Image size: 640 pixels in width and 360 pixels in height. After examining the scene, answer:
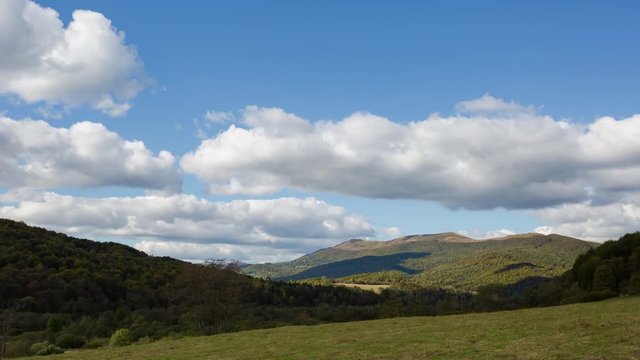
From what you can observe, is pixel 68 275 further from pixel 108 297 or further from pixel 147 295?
pixel 147 295

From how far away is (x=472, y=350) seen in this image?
28.2 m

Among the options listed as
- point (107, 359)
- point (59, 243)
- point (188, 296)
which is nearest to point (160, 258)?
point (59, 243)

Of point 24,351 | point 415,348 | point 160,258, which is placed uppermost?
point 160,258

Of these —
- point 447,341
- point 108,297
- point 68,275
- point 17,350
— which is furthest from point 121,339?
point 68,275

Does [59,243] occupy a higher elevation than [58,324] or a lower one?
higher

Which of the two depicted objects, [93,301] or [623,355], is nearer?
[623,355]

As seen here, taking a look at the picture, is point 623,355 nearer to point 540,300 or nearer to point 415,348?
point 415,348

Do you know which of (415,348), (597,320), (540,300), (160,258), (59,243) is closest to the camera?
(415,348)

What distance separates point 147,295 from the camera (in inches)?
5443

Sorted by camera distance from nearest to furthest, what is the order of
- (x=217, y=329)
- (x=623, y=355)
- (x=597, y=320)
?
(x=623, y=355) → (x=597, y=320) → (x=217, y=329)

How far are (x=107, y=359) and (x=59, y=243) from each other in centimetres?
13157

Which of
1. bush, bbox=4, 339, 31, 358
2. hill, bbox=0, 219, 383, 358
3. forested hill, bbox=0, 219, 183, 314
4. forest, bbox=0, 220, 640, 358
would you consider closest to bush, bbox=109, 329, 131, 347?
forest, bbox=0, 220, 640, 358

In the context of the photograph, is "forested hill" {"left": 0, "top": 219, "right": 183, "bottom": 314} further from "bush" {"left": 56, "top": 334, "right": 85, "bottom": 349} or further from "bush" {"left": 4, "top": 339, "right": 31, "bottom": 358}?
"bush" {"left": 4, "top": 339, "right": 31, "bottom": 358}

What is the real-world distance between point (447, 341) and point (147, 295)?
120095 mm
